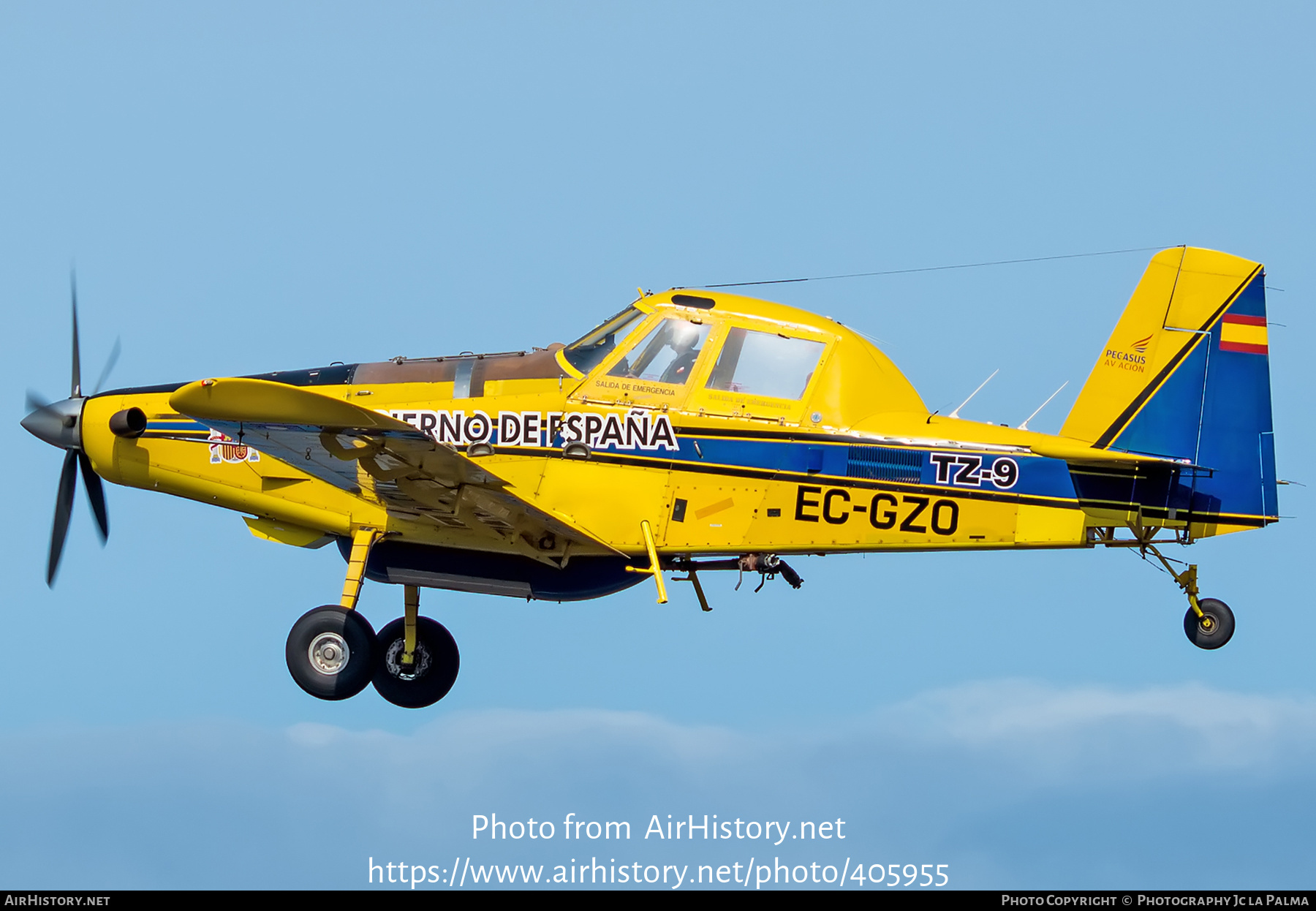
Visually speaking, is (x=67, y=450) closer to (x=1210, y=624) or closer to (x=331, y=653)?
(x=331, y=653)

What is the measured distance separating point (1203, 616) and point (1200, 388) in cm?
217

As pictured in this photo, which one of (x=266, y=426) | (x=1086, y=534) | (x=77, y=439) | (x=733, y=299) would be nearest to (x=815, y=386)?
(x=733, y=299)

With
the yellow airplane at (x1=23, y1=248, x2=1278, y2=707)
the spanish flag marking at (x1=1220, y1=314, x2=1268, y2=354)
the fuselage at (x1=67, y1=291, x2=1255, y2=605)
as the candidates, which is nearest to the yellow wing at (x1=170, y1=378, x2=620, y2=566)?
the yellow airplane at (x1=23, y1=248, x2=1278, y2=707)

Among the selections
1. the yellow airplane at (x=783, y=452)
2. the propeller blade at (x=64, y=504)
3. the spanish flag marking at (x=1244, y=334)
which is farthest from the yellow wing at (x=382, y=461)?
the spanish flag marking at (x=1244, y=334)

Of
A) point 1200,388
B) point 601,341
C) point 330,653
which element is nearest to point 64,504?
point 330,653

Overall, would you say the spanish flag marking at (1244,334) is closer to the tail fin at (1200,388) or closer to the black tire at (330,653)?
the tail fin at (1200,388)

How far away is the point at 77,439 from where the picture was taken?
16.3 m

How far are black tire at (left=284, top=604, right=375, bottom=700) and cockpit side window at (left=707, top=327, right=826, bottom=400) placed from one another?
13.2ft

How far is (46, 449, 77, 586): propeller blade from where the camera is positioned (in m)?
16.6

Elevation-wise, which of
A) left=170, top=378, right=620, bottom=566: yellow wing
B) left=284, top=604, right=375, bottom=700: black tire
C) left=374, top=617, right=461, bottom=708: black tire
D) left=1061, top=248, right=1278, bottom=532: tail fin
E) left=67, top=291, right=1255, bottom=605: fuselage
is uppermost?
left=1061, top=248, right=1278, bottom=532: tail fin

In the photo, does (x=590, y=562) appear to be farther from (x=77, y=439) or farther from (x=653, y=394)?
(x=77, y=439)

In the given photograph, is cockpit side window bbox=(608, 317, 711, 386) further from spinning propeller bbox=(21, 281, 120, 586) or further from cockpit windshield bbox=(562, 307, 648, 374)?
spinning propeller bbox=(21, 281, 120, 586)

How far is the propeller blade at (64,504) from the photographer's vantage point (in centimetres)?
1664

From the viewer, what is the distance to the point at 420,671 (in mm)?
16703
